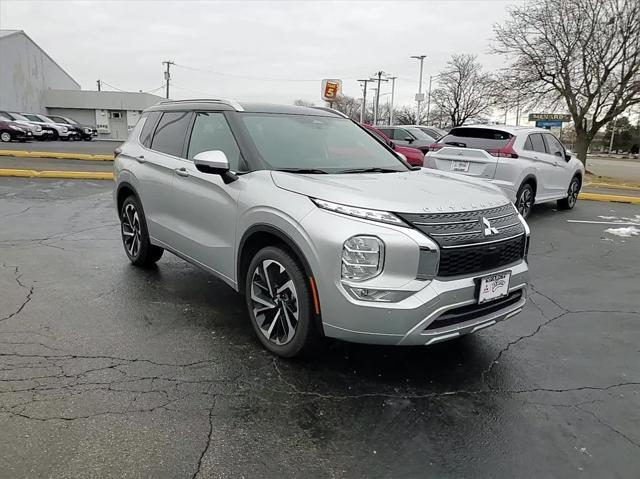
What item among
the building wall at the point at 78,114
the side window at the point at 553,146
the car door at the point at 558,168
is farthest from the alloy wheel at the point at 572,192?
the building wall at the point at 78,114

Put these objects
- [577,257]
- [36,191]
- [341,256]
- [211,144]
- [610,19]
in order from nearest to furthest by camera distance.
Result: 1. [341,256]
2. [211,144]
3. [577,257]
4. [36,191]
5. [610,19]

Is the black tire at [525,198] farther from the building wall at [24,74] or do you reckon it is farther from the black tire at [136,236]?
the building wall at [24,74]

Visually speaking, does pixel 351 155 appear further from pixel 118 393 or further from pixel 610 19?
pixel 610 19

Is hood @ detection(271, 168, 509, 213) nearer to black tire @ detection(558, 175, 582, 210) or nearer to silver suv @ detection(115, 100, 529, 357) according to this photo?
silver suv @ detection(115, 100, 529, 357)

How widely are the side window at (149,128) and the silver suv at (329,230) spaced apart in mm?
617

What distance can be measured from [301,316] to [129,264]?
3209mm

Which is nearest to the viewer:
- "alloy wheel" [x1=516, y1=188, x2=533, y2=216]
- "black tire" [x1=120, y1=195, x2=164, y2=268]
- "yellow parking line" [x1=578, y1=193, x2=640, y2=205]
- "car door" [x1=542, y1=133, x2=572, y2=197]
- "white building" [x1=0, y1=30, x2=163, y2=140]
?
"black tire" [x1=120, y1=195, x2=164, y2=268]

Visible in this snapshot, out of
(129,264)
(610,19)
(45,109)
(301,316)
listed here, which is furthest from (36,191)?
(45,109)

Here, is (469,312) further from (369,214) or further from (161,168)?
(161,168)

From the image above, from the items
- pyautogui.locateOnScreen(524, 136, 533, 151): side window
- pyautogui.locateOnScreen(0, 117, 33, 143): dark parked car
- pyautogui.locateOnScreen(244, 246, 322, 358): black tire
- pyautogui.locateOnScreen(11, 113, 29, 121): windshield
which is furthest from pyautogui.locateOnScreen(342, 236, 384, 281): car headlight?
pyautogui.locateOnScreen(11, 113, 29, 121): windshield

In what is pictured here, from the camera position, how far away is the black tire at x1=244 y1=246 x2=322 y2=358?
324 centimetres

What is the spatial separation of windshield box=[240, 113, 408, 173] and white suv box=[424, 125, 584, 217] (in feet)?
13.9

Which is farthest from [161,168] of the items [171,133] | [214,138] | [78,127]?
[78,127]

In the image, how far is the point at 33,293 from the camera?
467 cm
